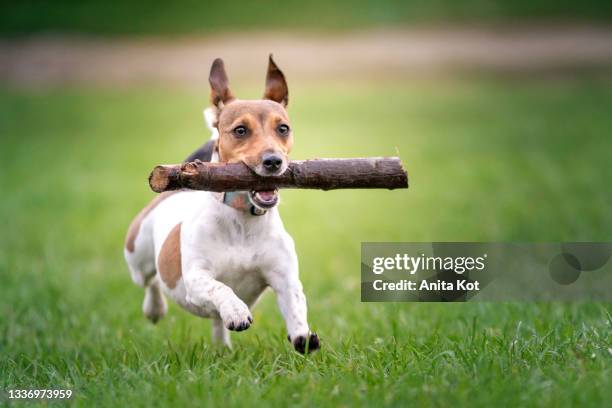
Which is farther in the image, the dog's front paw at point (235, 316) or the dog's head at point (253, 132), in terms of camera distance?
the dog's head at point (253, 132)

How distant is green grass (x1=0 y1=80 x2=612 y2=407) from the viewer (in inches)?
169

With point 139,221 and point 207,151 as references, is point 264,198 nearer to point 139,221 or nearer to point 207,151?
point 207,151

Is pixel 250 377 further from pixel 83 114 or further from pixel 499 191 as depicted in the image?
pixel 83 114

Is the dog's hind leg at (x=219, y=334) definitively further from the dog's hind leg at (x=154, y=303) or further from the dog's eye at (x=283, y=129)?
the dog's eye at (x=283, y=129)

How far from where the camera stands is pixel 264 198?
442 cm

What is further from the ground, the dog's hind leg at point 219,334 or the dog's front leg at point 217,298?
the dog's front leg at point 217,298

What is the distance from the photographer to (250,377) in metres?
4.39

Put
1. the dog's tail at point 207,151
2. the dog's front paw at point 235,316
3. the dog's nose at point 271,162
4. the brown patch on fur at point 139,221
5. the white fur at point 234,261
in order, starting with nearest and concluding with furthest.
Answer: the dog's front paw at point 235,316 → the dog's nose at point 271,162 → the white fur at point 234,261 → the dog's tail at point 207,151 → the brown patch on fur at point 139,221

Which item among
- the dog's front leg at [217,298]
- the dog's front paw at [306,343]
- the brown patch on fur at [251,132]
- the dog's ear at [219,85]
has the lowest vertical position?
the dog's front paw at [306,343]

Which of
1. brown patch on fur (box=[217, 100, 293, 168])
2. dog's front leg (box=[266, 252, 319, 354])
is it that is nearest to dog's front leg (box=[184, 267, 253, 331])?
dog's front leg (box=[266, 252, 319, 354])

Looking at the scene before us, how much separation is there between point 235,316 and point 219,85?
1371mm

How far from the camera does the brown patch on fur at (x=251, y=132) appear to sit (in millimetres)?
4441

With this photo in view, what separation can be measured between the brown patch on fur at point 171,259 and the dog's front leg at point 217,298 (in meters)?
0.27

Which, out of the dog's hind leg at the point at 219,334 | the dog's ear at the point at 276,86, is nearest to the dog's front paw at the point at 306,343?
the dog's ear at the point at 276,86
